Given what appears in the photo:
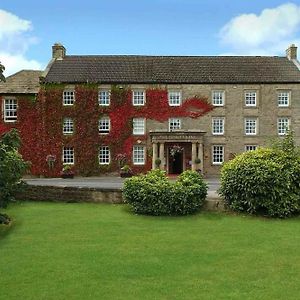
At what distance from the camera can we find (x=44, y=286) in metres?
9.34

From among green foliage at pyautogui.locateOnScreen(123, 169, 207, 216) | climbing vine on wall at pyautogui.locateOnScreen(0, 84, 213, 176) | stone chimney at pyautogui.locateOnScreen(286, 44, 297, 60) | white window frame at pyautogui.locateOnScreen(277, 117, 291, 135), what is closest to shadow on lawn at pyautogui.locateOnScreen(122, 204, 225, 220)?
green foliage at pyautogui.locateOnScreen(123, 169, 207, 216)

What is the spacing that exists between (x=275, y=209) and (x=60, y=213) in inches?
325

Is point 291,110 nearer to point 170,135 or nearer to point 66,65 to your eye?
point 170,135

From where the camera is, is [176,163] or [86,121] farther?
[176,163]

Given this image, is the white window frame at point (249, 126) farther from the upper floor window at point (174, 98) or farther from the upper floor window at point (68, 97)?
the upper floor window at point (68, 97)

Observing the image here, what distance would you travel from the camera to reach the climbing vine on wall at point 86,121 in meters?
39.8

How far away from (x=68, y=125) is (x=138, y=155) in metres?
6.57

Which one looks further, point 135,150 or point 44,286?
point 135,150

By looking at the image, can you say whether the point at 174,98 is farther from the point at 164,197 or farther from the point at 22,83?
the point at 164,197

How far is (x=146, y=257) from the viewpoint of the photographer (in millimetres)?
11852

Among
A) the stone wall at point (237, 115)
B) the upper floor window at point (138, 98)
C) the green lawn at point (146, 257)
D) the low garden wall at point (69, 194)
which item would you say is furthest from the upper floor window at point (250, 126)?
the green lawn at point (146, 257)

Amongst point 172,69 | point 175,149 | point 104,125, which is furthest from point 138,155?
point 172,69

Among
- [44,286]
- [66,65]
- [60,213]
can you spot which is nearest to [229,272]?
[44,286]

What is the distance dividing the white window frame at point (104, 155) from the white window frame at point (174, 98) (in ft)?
22.4
